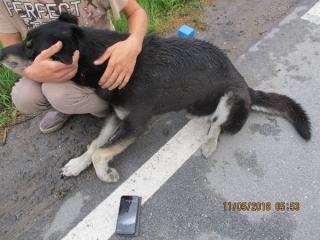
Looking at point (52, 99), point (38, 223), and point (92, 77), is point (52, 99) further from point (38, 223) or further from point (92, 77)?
point (38, 223)

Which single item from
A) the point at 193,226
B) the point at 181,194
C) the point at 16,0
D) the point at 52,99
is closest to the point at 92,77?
the point at 52,99

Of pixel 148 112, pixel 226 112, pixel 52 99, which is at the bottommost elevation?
pixel 226 112

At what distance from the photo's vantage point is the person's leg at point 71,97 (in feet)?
8.52

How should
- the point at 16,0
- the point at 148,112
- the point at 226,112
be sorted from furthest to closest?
the point at 226,112, the point at 148,112, the point at 16,0

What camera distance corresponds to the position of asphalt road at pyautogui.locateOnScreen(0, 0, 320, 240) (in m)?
2.52

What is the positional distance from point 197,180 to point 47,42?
146cm

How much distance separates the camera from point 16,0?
8.15 ft

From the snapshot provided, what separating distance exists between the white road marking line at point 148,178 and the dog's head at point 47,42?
41.5 inches

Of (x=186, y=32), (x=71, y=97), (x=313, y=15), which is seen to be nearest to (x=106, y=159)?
(x=71, y=97)

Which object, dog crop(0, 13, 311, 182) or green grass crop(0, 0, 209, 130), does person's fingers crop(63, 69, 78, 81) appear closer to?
dog crop(0, 13, 311, 182)

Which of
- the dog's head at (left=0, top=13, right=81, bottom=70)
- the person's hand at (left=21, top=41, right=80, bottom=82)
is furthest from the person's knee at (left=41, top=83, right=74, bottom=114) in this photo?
the dog's head at (left=0, top=13, right=81, bottom=70)

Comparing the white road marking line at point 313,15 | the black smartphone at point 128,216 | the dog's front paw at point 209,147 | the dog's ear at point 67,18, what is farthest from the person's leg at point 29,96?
the white road marking line at point 313,15

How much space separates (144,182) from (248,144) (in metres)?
0.92
